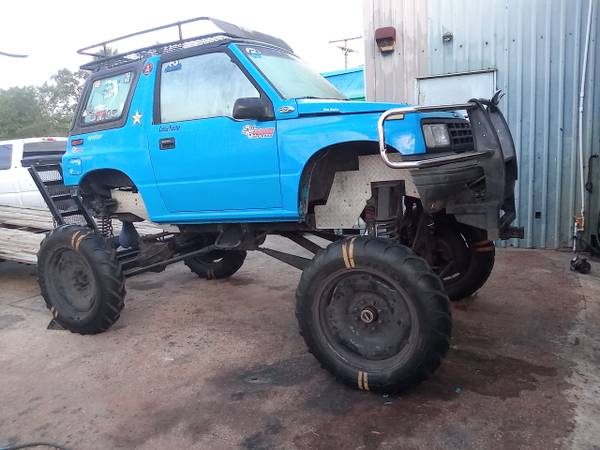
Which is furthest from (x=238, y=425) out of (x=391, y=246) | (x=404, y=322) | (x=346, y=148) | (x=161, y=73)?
(x=161, y=73)

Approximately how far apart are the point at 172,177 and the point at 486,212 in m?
2.51

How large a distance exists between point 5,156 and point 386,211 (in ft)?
29.3

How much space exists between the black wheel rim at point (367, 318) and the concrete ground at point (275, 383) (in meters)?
0.28

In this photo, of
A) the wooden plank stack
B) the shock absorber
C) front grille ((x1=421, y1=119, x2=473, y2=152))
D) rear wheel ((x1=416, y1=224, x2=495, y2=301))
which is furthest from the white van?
front grille ((x1=421, y1=119, x2=473, y2=152))

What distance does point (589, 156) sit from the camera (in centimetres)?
681

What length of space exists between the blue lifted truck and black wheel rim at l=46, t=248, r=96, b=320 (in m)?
0.01

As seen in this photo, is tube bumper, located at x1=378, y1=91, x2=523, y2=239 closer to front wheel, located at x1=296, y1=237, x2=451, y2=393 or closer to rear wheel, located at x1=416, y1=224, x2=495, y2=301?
front wheel, located at x1=296, y1=237, x2=451, y2=393

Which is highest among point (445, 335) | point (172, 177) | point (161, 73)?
point (161, 73)

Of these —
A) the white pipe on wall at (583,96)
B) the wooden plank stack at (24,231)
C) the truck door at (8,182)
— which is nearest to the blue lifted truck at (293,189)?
the wooden plank stack at (24,231)

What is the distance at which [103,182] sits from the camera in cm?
511

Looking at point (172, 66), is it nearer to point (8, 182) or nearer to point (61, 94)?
point (8, 182)

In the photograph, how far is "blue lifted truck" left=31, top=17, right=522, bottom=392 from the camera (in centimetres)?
331

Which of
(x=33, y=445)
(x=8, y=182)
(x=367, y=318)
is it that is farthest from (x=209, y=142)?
(x=8, y=182)

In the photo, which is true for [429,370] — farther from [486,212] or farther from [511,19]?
[511,19]
